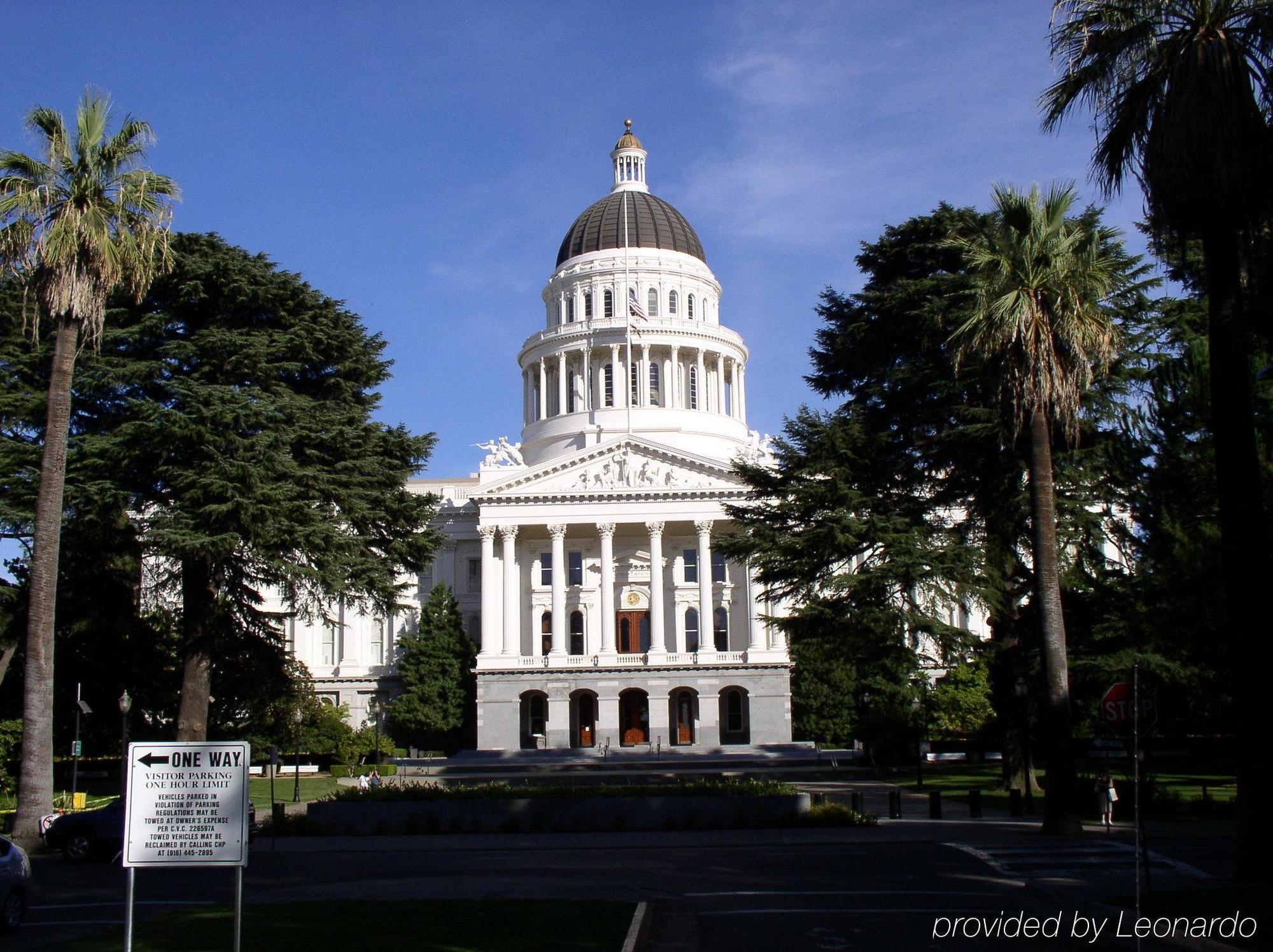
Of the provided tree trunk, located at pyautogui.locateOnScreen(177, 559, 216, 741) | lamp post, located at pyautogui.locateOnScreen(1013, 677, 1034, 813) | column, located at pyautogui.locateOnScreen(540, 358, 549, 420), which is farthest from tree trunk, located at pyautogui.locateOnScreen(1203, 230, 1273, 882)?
column, located at pyautogui.locateOnScreen(540, 358, 549, 420)

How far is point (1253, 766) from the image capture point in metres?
17.0

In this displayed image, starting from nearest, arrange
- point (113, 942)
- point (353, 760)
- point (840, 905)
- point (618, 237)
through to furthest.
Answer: point (113, 942) → point (840, 905) → point (353, 760) → point (618, 237)

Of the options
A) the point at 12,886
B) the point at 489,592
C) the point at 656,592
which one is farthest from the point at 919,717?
the point at 489,592

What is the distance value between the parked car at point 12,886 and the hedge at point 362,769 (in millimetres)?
39063

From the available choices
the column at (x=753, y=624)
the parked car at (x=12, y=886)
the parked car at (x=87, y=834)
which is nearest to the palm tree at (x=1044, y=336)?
the parked car at (x=87, y=834)

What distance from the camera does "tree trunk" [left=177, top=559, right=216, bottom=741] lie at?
119ft

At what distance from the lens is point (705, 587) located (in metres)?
70.9

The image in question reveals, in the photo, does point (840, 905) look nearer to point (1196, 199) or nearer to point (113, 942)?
point (113, 942)

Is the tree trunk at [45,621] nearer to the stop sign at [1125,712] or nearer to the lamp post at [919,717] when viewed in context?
the stop sign at [1125,712]

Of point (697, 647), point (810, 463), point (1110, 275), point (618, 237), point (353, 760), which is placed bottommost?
point (353, 760)

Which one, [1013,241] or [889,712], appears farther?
[889,712]

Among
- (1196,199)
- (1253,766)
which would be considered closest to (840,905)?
(1253,766)

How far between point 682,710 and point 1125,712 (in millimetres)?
59546

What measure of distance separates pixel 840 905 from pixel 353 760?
51.0 m
